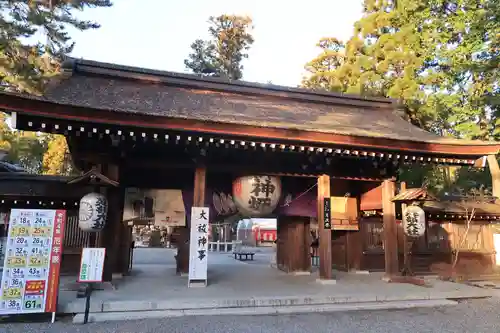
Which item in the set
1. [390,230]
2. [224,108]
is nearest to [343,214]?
[390,230]

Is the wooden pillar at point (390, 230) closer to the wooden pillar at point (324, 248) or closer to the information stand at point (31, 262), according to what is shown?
the wooden pillar at point (324, 248)

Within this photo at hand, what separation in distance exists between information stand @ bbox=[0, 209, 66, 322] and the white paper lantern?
1.33 m

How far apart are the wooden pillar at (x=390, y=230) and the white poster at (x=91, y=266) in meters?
6.96

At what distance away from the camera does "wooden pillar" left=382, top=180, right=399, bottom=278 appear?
9.00 meters

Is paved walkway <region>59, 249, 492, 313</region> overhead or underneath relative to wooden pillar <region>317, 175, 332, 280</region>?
underneath

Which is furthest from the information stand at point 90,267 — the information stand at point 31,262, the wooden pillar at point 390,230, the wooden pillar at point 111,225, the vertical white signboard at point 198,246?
the wooden pillar at point 390,230

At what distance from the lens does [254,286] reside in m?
8.13

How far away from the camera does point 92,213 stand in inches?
272

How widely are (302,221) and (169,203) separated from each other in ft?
13.6

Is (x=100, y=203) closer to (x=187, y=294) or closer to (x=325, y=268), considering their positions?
(x=187, y=294)

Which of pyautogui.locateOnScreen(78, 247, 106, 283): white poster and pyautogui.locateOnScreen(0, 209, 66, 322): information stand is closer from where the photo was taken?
pyautogui.locateOnScreen(0, 209, 66, 322): information stand

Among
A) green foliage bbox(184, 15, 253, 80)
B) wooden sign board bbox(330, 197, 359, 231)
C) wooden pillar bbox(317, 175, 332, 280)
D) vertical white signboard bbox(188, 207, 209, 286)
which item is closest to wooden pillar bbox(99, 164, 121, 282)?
vertical white signboard bbox(188, 207, 209, 286)

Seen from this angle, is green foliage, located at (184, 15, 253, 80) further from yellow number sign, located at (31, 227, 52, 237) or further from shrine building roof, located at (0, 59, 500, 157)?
yellow number sign, located at (31, 227, 52, 237)

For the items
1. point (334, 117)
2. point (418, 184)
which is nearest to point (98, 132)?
point (334, 117)
